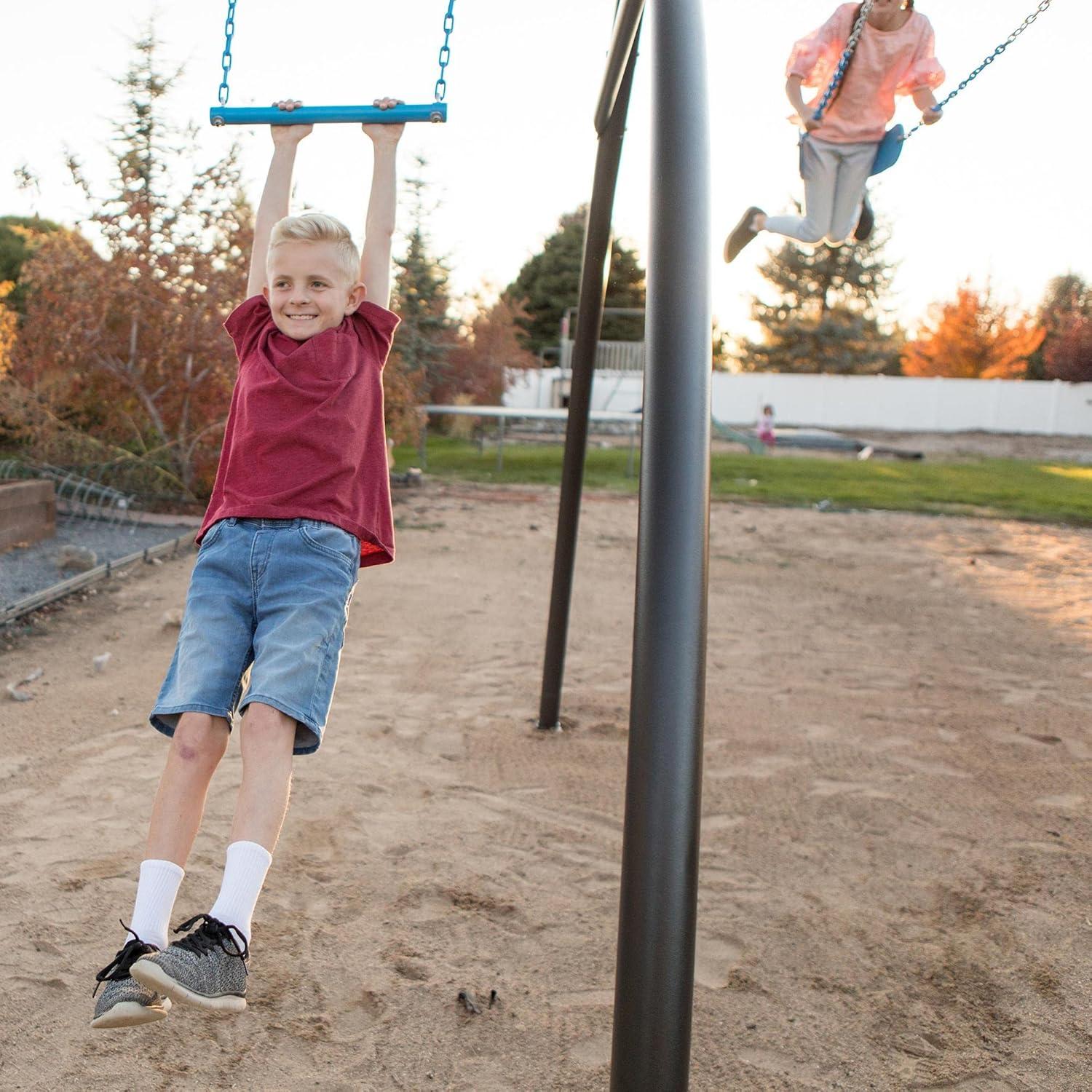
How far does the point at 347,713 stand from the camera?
4227mm

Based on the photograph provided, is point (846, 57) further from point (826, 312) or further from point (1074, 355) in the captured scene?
point (826, 312)

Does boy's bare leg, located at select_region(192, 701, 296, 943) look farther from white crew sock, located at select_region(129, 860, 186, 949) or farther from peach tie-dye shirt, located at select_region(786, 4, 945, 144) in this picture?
peach tie-dye shirt, located at select_region(786, 4, 945, 144)

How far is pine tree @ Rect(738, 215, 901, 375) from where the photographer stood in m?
38.7

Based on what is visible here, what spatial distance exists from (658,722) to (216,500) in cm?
120

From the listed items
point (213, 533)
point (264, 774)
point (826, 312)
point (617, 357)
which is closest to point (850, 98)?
point (213, 533)

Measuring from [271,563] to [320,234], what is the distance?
704 mm

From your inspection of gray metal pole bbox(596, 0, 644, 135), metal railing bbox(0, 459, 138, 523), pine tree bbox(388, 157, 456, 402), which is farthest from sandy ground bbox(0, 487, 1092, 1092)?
pine tree bbox(388, 157, 456, 402)

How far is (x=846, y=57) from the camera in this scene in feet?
11.2

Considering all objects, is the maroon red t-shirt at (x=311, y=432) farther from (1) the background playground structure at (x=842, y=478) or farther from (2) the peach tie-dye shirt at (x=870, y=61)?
(1) the background playground structure at (x=842, y=478)

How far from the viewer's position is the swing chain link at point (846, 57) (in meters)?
3.31

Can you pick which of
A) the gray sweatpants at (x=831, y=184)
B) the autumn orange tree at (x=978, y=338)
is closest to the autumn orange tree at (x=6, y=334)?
the gray sweatpants at (x=831, y=184)

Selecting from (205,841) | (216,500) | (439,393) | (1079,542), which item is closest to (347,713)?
(205,841)

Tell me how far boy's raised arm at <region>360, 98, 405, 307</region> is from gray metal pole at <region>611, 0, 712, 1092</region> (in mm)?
907

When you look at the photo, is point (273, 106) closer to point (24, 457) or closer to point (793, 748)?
point (793, 748)
